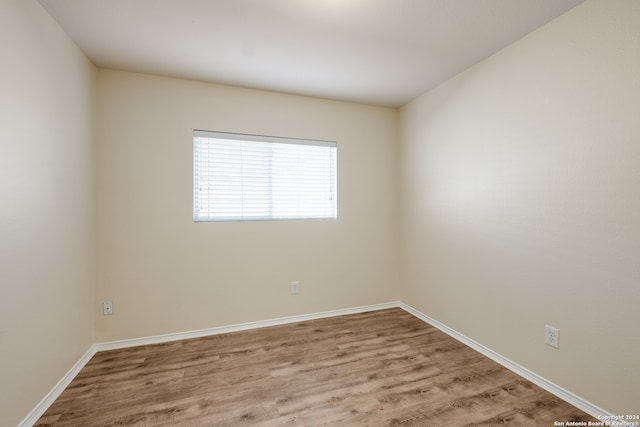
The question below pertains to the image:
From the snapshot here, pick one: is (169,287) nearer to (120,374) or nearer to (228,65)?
(120,374)

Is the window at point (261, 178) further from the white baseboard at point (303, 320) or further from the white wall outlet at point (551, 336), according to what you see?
the white wall outlet at point (551, 336)

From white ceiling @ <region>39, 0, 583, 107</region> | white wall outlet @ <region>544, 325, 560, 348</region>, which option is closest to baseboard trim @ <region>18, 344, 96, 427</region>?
white ceiling @ <region>39, 0, 583, 107</region>

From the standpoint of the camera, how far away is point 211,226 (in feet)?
8.66

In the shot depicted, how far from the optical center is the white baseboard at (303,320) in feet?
5.29

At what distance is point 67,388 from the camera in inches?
72.6

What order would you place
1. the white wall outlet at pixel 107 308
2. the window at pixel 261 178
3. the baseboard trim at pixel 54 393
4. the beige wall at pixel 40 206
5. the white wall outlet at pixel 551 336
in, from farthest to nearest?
the window at pixel 261 178 → the white wall outlet at pixel 107 308 → the white wall outlet at pixel 551 336 → the baseboard trim at pixel 54 393 → the beige wall at pixel 40 206

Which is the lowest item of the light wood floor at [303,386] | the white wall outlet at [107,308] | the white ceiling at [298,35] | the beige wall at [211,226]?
the light wood floor at [303,386]

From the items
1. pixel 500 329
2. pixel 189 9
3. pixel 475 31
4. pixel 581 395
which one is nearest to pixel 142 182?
pixel 189 9

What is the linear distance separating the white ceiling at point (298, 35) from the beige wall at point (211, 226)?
1.02ft

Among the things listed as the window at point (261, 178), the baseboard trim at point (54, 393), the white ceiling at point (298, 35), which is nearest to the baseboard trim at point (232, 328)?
the baseboard trim at point (54, 393)

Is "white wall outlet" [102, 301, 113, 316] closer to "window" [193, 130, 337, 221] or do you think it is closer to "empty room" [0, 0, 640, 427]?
"empty room" [0, 0, 640, 427]

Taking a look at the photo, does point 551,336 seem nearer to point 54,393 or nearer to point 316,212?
point 316,212

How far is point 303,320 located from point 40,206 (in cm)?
235

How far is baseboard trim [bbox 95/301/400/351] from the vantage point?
7.85 feet
